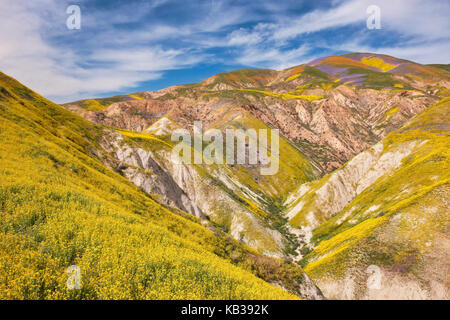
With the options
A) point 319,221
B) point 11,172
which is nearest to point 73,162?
point 11,172

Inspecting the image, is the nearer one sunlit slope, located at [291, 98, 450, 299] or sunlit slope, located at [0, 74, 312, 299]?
sunlit slope, located at [0, 74, 312, 299]

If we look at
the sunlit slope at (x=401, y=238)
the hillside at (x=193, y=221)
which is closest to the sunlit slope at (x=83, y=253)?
the hillside at (x=193, y=221)

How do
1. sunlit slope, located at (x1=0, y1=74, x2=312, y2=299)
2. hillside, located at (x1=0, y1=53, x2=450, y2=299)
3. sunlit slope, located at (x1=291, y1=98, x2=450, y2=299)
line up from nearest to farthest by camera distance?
sunlit slope, located at (x1=0, y1=74, x2=312, y2=299), hillside, located at (x1=0, y1=53, x2=450, y2=299), sunlit slope, located at (x1=291, y1=98, x2=450, y2=299)

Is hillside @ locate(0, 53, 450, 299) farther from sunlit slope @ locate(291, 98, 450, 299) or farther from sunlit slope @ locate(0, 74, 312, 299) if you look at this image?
sunlit slope @ locate(291, 98, 450, 299)

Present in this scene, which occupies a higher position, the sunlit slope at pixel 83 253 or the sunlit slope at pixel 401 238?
the sunlit slope at pixel 83 253

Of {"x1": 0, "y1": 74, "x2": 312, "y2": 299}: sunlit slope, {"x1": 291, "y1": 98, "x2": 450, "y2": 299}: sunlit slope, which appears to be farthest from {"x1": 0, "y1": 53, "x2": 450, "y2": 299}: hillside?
{"x1": 291, "y1": 98, "x2": 450, "y2": 299}: sunlit slope

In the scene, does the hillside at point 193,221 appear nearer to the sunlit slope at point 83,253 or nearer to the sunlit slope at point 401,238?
the sunlit slope at point 83,253

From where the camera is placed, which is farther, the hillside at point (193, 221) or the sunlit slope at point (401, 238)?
the sunlit slope at point (401, 238)

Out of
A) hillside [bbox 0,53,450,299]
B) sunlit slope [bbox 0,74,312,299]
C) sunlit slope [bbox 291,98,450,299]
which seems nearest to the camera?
sunlit slope [bbox 0,74,312,299]

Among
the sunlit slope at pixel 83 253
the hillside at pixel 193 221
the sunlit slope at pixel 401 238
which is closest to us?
the sunlit slope at pixel 83 253

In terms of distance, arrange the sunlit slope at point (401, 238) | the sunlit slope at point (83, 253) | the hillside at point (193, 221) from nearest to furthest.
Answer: the sunlit slope at point (83, 253) → the hillside at point (193, 221) → the sunlit slope at point (401, 238)

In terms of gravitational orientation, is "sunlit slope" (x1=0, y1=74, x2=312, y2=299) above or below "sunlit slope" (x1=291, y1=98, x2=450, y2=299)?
above

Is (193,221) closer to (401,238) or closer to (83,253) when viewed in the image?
(83,253)
